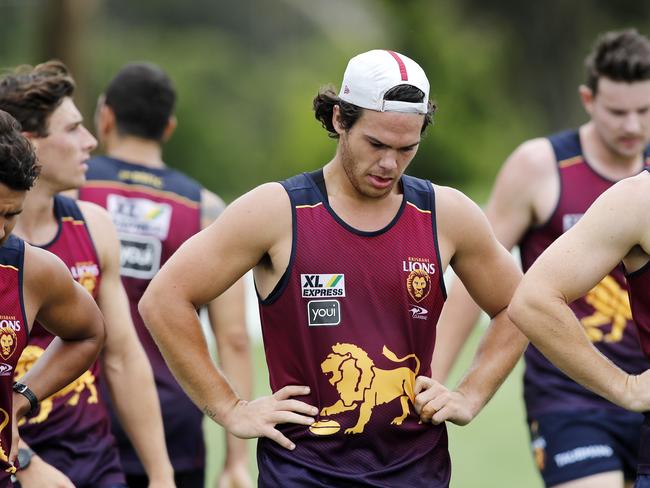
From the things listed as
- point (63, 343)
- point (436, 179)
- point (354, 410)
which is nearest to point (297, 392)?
point (354, 410)

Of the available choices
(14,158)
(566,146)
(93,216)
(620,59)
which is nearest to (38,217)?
(93,216)

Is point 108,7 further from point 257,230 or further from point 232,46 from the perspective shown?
point 257,230

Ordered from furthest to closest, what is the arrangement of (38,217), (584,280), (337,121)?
(38,217)
(337,121)
(584,280)

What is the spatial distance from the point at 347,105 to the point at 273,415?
3.71 feet

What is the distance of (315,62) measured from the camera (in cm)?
4072

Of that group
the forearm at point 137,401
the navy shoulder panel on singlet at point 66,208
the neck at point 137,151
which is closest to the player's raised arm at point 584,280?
the forearm at point 137,401

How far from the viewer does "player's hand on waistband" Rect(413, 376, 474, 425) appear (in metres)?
4.95

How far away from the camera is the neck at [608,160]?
6996mm

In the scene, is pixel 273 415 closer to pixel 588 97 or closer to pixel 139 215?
pixel 139 215

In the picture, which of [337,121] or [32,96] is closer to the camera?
[337,121]

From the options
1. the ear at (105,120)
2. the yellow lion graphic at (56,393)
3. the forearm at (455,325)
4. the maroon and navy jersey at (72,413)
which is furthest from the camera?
the ear at (105,120)

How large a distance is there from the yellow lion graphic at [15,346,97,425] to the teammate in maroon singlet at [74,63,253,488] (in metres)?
1.02

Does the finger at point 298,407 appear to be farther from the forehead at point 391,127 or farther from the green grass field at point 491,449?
the green grass field at point 491,449

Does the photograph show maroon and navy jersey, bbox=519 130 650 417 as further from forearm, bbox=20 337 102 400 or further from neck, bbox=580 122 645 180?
forearm, bbox=20 337 102 400
